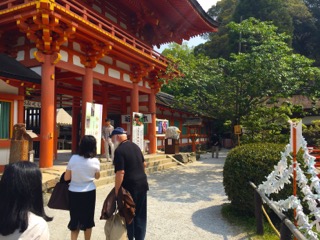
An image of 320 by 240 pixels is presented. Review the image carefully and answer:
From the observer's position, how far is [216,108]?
11125mm

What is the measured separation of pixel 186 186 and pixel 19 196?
7.44m

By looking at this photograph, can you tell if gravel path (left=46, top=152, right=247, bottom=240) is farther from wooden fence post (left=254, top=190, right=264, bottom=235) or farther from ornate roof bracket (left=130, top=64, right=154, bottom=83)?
ornate roof bracket (left=130, top=64, right=154, bottom=83)

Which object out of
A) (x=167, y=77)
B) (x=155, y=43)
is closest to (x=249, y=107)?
(x=167, y=77)

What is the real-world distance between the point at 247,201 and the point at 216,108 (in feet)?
20.1

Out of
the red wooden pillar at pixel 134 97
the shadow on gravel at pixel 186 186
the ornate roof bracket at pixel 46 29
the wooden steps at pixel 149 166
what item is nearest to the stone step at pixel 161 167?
the wooden steps at pixel 149 166

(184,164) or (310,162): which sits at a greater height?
(310,162)

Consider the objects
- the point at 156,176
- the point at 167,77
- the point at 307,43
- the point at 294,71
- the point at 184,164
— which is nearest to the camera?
the point at 294,71

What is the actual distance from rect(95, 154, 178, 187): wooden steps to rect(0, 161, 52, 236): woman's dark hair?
22.4ft

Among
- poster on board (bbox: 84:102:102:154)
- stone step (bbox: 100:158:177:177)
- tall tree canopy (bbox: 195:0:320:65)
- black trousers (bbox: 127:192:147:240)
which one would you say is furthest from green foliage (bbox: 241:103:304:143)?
tall tree canopy (bbox: 195:0:320:65)

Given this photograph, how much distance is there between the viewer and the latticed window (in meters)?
7.62

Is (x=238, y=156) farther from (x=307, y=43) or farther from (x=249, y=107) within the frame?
(x=307, y=43)

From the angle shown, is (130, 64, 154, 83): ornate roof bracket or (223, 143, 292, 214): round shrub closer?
(223, 143, 292, 214): round shrub

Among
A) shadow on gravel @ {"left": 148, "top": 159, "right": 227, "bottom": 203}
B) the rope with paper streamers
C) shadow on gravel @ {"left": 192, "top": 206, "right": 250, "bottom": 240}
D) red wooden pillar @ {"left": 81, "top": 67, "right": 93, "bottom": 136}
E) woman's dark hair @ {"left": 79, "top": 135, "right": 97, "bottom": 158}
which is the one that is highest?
red wooden pillar @ {"left": 81, "top": 67, "right": 93, "bottom": 136}

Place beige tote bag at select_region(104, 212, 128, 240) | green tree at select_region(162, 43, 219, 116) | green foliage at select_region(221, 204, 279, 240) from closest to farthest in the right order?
beige tote bag at select_region(104, 212, 128, 240) < green foliage at select_region(221, 204, 279, 240) < green tree at select_region(162, 43, 219, 116)
